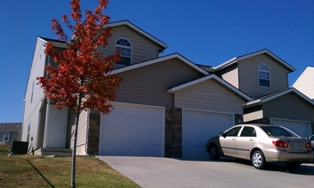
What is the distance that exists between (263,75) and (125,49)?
964 cm

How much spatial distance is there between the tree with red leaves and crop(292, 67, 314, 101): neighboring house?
90.6ft

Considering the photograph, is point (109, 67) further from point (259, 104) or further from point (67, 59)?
point (259, 104)

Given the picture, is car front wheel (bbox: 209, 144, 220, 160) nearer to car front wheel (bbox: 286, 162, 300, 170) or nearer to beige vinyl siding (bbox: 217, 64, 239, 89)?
car front wheel (bbox: 286, 162, 300, 170)

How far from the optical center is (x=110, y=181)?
9156mm

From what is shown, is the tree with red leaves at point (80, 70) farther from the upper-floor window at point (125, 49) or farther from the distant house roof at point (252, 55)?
the distant house roof at point (252, 55)

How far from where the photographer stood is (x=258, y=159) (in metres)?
12.3

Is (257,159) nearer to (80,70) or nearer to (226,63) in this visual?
(80,70)

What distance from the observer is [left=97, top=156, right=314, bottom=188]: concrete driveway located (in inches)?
386

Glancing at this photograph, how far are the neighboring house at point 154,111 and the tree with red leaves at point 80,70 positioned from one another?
5.98 meters

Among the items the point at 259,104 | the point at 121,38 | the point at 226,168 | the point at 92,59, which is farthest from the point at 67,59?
the point at 259,104

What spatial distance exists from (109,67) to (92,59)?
486mm

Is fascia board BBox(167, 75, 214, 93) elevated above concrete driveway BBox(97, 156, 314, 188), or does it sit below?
above

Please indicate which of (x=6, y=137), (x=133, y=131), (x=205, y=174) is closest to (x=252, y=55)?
(x=133, y=131)

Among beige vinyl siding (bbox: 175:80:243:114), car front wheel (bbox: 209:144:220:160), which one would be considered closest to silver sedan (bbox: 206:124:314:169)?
car front wheel (bbox: 209:144:220:160)
